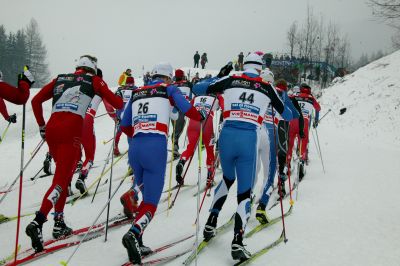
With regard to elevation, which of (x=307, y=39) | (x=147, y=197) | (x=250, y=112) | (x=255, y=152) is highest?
(x=307, y=39)

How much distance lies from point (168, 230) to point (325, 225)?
110 inches

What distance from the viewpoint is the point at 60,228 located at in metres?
5.22

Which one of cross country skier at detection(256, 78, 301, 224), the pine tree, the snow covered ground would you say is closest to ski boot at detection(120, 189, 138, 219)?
the snow covered ground

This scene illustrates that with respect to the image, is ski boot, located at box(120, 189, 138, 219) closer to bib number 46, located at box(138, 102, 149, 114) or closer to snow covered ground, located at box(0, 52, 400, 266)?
snow covered ground, located at box(0, 52, 400, 266)

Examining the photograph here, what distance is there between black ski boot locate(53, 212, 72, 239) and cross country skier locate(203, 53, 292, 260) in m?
2.13

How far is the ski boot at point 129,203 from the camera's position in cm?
566

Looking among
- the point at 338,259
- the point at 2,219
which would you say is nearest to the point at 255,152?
the point at 338,259

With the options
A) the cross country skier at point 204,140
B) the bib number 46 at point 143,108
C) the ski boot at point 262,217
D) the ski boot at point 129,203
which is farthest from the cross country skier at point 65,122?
the cross country skier at point 204,140

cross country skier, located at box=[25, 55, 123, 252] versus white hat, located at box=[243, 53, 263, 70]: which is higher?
white hat, located at box=[243, 53, 263, 70]

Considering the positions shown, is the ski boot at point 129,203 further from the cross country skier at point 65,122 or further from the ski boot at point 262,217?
the ski boot at point 262,217

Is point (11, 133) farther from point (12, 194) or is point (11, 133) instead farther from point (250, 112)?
point (250, 112)

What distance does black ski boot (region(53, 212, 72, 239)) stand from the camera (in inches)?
205

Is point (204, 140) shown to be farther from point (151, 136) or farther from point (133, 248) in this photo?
point (133, 248)

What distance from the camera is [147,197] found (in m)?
4.58
